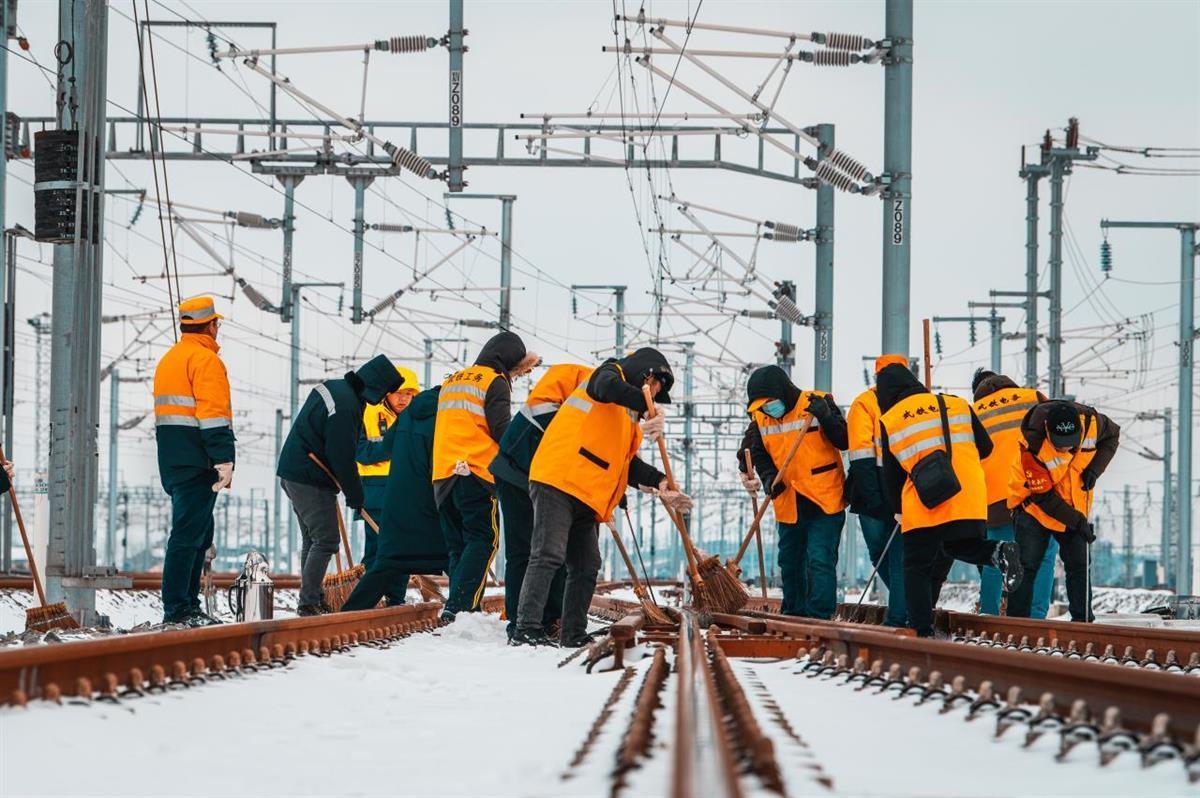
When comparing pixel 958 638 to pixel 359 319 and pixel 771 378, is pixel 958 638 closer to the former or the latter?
pixel 771 378

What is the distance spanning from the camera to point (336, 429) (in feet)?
36.1

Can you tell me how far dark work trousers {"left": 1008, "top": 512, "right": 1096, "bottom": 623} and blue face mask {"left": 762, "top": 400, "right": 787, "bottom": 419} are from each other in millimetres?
1690

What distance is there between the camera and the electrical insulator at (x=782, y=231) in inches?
976

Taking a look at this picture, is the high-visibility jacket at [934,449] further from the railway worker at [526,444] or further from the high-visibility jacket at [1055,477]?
the high-visibility jacket at [1055,477]

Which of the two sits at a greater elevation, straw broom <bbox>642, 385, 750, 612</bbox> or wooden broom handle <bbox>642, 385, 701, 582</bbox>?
wooden broom handle <bbox>642, 385, 701, 582</bbox>

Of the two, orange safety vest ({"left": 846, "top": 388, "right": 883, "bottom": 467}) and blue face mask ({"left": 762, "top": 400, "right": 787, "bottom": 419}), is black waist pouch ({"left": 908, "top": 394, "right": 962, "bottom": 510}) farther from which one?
blue face mask ({"left": 762, "top": 400, "right": 787, "bottom": 419})

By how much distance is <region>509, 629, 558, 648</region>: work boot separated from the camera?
29.1ft

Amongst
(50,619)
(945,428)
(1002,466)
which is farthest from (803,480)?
(50,619)

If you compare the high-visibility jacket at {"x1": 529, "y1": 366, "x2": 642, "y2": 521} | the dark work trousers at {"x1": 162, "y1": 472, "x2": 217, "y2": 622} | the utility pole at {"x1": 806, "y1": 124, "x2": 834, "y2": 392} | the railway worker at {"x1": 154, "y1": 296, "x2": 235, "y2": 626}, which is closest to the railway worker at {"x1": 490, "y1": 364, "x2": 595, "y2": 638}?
the high-visibility jacket at {"x1": 529, "y1": 366, "x2": 642, "y2": 521}

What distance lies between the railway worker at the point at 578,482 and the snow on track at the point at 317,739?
2.19m

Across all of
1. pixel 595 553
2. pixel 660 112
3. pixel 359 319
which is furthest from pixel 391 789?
pixel 359 319

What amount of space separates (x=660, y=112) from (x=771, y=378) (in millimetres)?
11670

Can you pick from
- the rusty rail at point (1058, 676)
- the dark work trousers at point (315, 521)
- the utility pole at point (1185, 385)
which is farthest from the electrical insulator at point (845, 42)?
the utility pole at point (1185, 385)

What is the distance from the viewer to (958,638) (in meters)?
10.0
